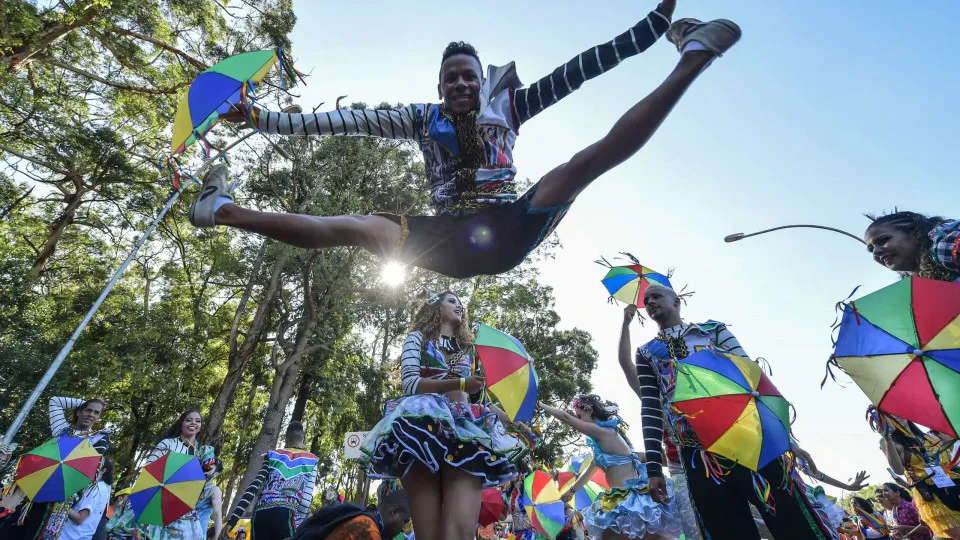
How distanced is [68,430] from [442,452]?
5.68 meters

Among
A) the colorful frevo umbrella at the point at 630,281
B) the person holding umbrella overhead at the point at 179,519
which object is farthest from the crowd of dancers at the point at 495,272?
the person holding umbrella overhead at the point at 179,519

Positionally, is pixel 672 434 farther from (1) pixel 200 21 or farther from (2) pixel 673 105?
(1) pixel 200 21

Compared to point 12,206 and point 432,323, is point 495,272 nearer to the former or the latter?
point 432,323

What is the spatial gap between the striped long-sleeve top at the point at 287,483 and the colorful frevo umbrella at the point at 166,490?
26.0 inches

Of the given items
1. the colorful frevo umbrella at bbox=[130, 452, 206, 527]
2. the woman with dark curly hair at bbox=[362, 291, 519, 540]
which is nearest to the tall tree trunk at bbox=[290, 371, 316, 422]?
the colorful frevo umbrella at bbox=[130, 452, 206, 527]

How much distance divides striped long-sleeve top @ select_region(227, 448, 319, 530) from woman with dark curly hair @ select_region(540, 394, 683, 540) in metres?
2.84

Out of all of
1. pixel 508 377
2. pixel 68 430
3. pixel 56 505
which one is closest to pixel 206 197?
pixel 508 377

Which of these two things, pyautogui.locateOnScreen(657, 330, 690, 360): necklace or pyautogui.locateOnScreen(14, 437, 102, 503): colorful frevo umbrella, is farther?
pyautogui.locateOnScreen(14, 437, 102, 503): colorful frevo umbrella

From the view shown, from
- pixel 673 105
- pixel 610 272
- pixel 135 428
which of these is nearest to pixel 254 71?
pixel 673 105

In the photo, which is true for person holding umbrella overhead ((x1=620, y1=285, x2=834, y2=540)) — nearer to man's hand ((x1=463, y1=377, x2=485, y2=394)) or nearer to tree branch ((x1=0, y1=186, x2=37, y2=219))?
man's hand ((x1=463, y1=377, x2=485, y2=394))

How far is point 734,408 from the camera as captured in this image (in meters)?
2.75

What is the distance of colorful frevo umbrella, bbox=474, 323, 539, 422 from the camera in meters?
3.02

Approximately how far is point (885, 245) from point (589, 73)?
210 cm

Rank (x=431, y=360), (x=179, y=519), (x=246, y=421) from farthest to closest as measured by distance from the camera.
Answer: (x=246, y=421), (x=179, y=519), (x=431, y=360)
